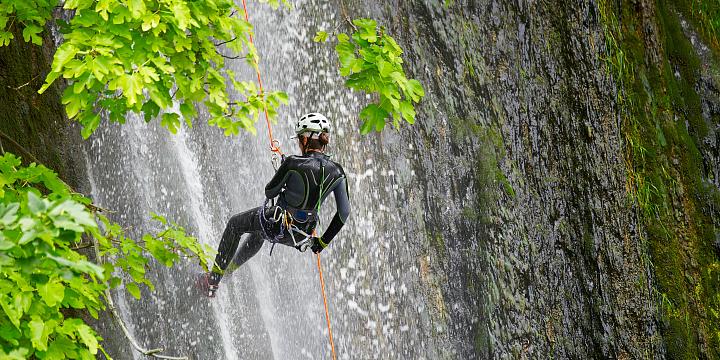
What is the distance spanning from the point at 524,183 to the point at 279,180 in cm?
304

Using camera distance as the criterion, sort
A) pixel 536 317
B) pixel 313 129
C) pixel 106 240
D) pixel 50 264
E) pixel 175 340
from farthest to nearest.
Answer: pixel 536 317 < pixel 175 340 < pixel 313 129 < pixel 106 240 < pixel 50 264

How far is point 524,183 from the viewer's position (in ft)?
24.0

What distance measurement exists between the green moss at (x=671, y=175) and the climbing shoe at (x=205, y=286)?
414 cm

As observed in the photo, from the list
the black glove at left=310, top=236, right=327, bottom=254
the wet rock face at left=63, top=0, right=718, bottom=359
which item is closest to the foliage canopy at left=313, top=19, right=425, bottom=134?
the black glove at left=310, top=236, right=327, bottom=254

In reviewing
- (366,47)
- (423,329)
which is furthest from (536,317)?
(366,47)

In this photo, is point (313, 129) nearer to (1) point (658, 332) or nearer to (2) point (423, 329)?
(2) point (423, 329)

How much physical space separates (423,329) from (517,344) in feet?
2.91

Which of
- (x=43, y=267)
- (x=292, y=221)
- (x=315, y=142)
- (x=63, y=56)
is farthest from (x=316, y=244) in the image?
(x=43, y=267)

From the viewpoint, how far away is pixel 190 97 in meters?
3.92

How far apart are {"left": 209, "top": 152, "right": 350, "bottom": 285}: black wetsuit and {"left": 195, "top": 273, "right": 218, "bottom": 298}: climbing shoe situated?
53 centimetres

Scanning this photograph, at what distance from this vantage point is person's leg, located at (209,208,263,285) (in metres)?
5.54

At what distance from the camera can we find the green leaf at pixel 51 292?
9.70ft

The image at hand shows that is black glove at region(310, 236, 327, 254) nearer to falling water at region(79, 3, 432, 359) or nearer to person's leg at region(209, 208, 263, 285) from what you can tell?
person's leg at region(209, 208, 263, 285)

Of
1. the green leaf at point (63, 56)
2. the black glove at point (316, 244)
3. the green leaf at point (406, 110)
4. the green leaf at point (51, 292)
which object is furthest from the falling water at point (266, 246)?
the green leaf at point (51, 292)
